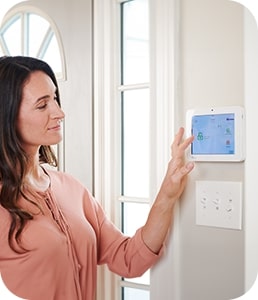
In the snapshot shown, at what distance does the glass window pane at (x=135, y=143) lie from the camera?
0.73 meters

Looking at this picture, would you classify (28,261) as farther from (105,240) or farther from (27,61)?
(27,61)

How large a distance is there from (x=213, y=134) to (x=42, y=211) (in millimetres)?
334

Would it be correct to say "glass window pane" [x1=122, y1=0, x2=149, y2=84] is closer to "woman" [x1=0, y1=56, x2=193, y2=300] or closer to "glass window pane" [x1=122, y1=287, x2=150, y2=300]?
"woman" [x1=0, y1=56, x2=193, y2=300]

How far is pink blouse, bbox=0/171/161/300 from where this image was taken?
2.14 ft

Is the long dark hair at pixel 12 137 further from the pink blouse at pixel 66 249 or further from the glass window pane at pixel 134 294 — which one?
the glass window pane at pixel 134 294

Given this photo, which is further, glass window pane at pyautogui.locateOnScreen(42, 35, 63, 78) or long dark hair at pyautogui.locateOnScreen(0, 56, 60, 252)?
glass window pane at pyautogui.locateOnScreen(42, 35, 63, 78)

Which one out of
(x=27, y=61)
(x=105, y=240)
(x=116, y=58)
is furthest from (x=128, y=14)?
(x=105, y=240)

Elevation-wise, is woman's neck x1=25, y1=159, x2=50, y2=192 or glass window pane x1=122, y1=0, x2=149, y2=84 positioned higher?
glass window pane x1=122, y1=0, x2=149, y2=84

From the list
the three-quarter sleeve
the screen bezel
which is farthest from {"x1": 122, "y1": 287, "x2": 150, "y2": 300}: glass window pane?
the screen bezel

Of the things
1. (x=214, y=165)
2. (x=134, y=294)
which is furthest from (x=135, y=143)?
(x=134, y=294)

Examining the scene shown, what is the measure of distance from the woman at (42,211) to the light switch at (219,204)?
0.04 meters

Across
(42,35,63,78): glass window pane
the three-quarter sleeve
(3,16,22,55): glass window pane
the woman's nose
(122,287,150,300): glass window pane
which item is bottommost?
(122,287,150,300): glass window pane

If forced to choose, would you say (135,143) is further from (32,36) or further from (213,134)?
(32,36)

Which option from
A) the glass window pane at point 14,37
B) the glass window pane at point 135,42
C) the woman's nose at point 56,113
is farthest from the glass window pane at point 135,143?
the glass window pane at point 14,37
